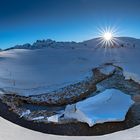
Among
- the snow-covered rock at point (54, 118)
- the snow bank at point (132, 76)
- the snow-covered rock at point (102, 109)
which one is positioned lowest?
the snow-covered rock at point (54, 118)

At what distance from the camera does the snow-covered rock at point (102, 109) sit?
20.8 ft

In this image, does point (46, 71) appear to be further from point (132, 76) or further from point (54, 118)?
point (54, 118)

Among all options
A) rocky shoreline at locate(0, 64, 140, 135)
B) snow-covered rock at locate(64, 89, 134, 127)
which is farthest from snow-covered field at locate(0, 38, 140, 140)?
snow-covered rock at locate(64, 89, 134, 127)

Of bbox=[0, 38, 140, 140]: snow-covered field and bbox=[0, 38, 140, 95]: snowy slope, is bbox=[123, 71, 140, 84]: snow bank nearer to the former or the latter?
bbox=[0, 38, 140, 140]: snow-covered field

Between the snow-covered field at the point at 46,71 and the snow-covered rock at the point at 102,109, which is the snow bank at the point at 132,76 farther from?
the snow-covered rock at the point at 102,109

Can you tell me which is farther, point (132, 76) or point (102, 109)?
point (132, 76)

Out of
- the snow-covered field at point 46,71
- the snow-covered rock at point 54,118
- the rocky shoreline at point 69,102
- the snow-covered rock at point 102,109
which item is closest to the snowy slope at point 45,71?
the snow-covered field at point 46,71

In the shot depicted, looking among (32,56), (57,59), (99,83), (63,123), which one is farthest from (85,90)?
(32,56)

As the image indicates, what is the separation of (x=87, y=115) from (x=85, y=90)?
10.6 feet

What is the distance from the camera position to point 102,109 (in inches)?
261

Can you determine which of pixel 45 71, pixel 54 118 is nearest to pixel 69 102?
pixel 54 118

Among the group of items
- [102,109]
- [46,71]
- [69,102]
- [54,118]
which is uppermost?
[46,71]

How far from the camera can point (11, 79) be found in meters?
10.5

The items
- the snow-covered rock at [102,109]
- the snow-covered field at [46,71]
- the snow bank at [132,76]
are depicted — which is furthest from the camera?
the snow bank at [132,76]
